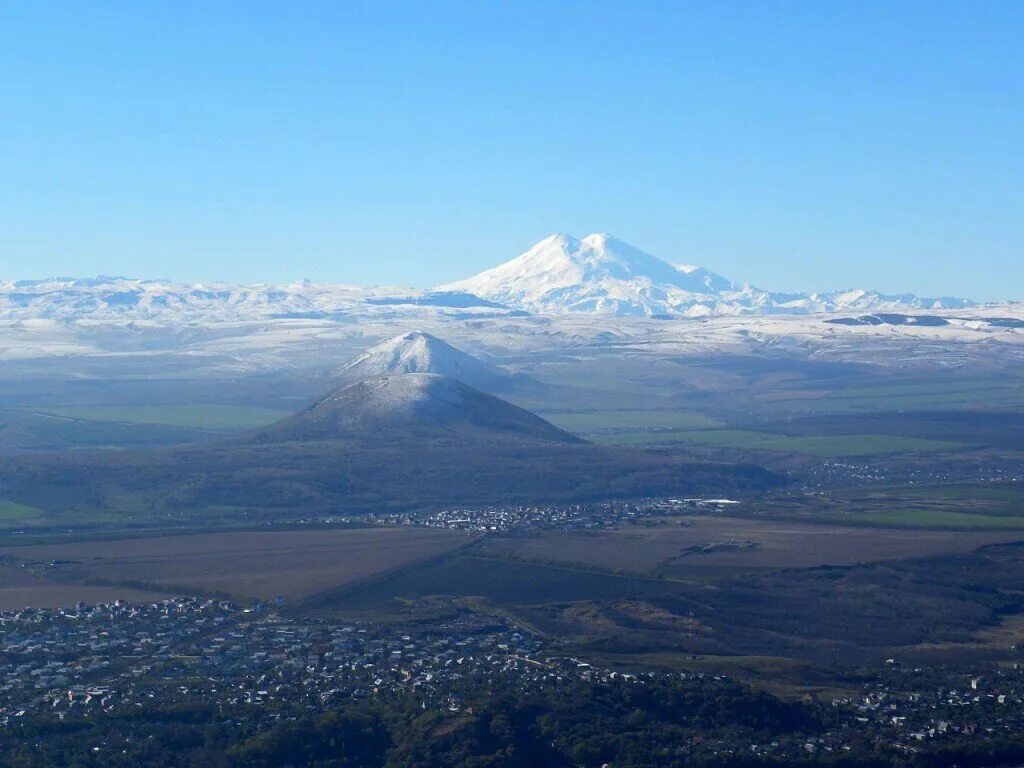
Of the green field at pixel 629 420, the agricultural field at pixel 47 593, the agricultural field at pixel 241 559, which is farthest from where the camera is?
the green field at pixel 629 420

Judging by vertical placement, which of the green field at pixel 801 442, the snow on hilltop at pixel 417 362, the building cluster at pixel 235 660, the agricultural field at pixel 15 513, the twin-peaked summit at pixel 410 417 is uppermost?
the snow on hilltop at pixel 417 362

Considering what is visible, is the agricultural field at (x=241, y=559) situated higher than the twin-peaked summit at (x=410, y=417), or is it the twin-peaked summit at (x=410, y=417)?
the twin-peaked summit at (x=410, y=417)

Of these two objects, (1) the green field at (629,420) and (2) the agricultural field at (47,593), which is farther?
(1) the green field at (629,420)

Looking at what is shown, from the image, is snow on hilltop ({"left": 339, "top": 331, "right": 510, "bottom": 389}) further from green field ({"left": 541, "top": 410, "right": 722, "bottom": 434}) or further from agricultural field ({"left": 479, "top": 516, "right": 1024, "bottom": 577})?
agricultural field ({"left": 479, "top": 516, "right": 1024, "bottom": 577})

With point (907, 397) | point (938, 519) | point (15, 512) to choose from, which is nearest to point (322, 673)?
point (938, 519)

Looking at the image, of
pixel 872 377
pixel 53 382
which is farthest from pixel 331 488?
pixel 872 377

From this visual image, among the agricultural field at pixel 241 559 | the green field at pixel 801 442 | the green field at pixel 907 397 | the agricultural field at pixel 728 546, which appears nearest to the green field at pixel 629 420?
the green field at pixel 801 442

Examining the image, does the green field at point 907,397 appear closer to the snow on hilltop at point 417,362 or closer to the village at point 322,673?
the snow on hilltop at point 417,362
